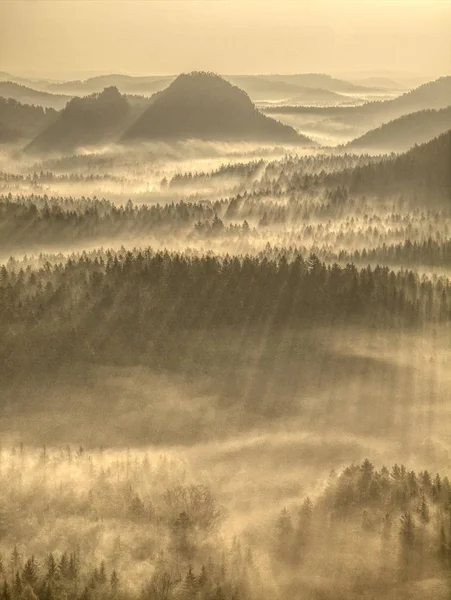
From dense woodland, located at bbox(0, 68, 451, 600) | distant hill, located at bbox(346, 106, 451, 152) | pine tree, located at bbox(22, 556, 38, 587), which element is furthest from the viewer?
distant hill, located at bbox(346, 106, 451, 152)

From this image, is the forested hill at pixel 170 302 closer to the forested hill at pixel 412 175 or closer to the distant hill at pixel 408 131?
the forested hill at pixel 412 175

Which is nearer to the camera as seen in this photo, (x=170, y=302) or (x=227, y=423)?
(x=227, y=423)

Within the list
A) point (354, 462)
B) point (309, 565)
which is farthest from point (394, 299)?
point (309, 565)

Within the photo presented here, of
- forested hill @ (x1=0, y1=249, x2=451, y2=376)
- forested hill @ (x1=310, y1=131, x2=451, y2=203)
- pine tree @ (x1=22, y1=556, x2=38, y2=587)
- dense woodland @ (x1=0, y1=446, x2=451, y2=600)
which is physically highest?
forested hill @ (x1=310, y1=131, x2=451, y2=203)

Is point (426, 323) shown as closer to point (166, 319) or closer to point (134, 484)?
point (166, 319)

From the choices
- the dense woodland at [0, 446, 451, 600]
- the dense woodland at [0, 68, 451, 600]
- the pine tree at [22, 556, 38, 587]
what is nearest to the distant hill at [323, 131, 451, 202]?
the dense woodland at [0, 68, 451, 600]

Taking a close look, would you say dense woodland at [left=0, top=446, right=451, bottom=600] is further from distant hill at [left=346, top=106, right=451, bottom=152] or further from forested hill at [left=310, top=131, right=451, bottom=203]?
distant hill at [left=346, top=106, right=451, bottom=152]

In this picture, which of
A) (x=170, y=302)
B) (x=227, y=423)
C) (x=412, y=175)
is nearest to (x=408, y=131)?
(x=412, y=175)

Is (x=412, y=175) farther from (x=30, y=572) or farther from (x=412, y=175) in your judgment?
(x=30, y=572)

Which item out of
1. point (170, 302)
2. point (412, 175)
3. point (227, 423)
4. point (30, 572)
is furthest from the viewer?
point (412, 175)
